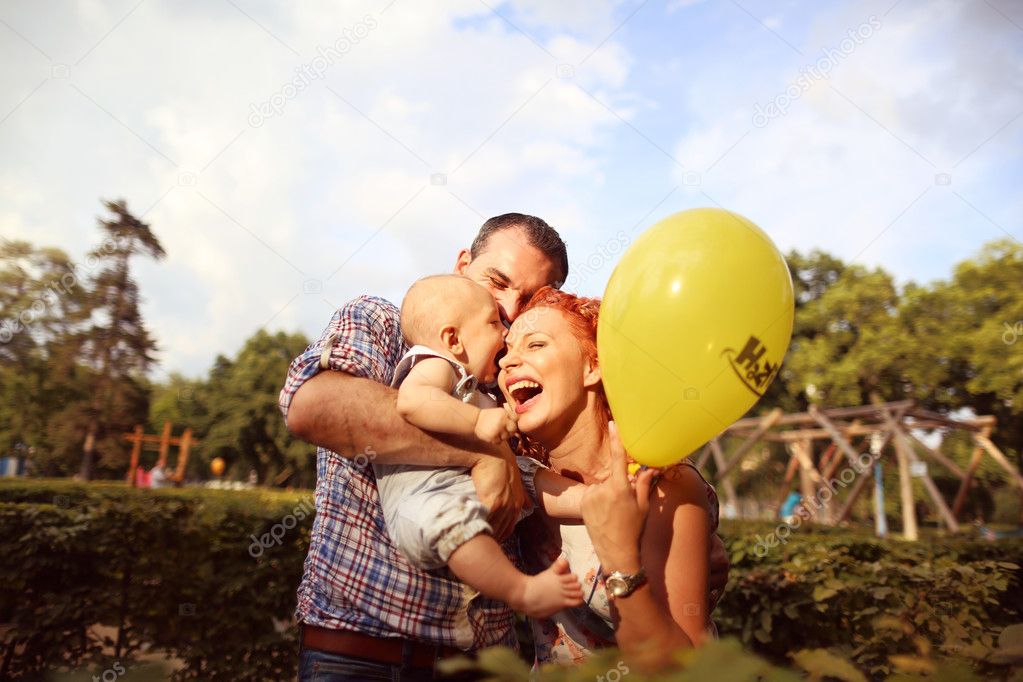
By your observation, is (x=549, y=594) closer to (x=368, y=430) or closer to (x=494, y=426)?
(x=494, y=426)

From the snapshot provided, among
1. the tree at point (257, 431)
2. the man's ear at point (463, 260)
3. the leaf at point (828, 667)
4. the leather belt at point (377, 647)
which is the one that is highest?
the tree at point (257, 431)

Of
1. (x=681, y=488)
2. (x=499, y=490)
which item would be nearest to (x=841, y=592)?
(x=681, y=488)

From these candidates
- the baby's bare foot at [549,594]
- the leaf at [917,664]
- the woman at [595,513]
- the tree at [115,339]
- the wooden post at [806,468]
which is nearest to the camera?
the leaf at [917,664]

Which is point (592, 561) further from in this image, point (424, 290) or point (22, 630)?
point (22, 630)

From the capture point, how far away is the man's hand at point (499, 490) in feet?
6.08

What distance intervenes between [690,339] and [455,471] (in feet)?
2.46

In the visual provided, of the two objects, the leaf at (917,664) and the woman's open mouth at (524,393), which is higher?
the woman's open mouth at (524,393)

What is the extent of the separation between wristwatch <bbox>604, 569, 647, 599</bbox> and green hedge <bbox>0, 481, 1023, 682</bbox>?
130 inches

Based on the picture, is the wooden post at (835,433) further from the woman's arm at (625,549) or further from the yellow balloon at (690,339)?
the woman's arm at (625,549)

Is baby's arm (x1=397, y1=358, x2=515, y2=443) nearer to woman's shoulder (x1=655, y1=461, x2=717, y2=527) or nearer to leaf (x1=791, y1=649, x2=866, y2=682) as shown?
woman's shoulder (x1=655, y1=461, x2=717, y2=527)

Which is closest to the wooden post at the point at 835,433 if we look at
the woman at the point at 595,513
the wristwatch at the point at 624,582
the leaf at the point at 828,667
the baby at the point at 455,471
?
the woman at the point at 595,513

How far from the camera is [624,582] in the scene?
1775mm

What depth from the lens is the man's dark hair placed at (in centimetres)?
275

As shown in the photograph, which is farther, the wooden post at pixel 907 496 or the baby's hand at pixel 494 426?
the wooden post at pixel 907 496
